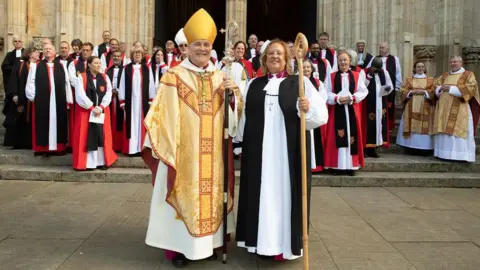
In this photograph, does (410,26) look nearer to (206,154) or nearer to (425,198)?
(425,198)

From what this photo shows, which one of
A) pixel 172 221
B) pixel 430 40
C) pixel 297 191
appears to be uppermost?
pixel 430 40

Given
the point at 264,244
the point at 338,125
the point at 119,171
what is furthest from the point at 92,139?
the point at 264,244

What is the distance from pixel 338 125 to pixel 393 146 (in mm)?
2295

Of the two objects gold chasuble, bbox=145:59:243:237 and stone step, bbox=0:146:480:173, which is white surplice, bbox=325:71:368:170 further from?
gold chasuble, bbox=145:59:243:237

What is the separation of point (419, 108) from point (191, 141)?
21.0 feet

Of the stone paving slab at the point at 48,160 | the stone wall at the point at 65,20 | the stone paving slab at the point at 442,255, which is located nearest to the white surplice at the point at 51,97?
the stone paving slab at the point at 48,160

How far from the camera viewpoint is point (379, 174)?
7.79 m

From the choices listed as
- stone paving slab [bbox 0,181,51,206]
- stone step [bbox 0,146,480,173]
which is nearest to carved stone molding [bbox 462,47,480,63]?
stone step [bbox 0,146,480,173]

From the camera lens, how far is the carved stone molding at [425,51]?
37.0ft

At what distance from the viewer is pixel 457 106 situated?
27.0ft

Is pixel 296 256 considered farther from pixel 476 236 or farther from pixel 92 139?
pixel 92 139

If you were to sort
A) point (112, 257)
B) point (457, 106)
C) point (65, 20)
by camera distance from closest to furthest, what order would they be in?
point (112, 257) → point (457, 106) → point (65, 20)

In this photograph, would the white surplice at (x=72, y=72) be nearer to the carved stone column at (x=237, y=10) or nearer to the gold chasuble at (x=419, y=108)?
the carved stone column at (x=237, y=10)

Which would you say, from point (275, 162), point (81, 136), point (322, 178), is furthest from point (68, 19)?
point (275, 162)
